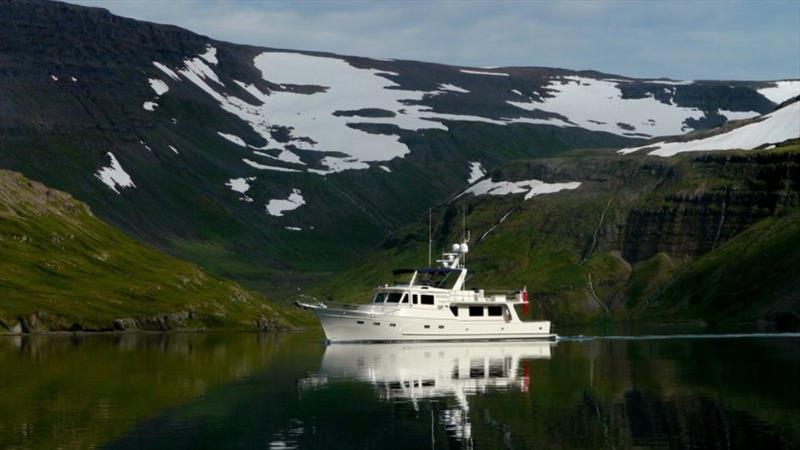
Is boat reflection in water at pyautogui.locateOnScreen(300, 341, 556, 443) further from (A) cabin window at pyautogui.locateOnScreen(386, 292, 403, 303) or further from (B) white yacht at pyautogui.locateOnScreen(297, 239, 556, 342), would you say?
(A) cabin window at pyautogui.locateOnScreen(386, 292, 403, 303)

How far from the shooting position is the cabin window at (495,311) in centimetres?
14850

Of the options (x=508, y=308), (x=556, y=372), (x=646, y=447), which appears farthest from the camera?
(x=508, y=308)

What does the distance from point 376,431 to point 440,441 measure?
4.46 metres

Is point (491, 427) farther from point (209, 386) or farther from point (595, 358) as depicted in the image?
point (595, 358)

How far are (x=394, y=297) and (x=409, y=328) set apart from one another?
3.42 metres

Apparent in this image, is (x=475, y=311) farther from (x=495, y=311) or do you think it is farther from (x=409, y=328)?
(x=409, y=328)

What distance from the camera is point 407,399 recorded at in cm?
8094

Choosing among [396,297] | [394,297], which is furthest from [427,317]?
[394,297]

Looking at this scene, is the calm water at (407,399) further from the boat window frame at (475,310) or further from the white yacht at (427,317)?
the boat window frame at (475,310)

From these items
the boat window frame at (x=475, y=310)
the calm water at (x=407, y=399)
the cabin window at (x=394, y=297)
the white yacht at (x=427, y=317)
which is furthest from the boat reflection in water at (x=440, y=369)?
the cabin window at (x=394, y=297)

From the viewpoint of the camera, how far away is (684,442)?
6103 centimetres

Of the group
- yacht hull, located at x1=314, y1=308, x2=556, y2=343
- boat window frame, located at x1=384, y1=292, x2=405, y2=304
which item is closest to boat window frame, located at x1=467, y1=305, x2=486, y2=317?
yacht hull, located at x1=314, y1=308, x2=556, y2=343

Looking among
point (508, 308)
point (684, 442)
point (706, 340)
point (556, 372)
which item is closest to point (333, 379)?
point (556, 372)

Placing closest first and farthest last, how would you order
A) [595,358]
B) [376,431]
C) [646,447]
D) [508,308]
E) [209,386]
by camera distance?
[646,447], [376,431], [209,386], [595,358], [508,308]
